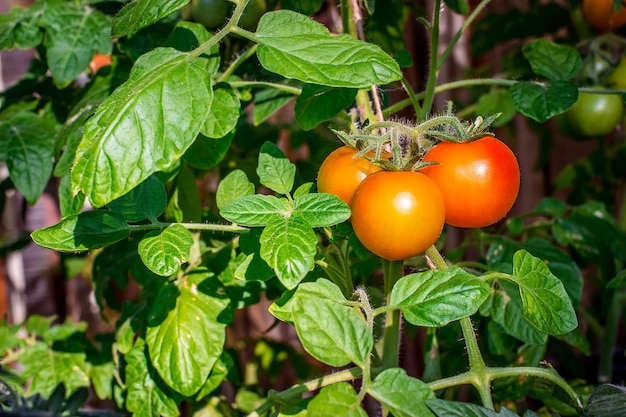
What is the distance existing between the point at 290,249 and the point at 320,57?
16 centimetres

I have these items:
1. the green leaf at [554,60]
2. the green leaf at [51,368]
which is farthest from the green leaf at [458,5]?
the green leaf at [51,368]

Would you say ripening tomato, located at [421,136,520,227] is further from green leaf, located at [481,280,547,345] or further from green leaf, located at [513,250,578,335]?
green leaf, located at [481,280,547,345]

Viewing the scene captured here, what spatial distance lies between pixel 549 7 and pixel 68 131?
1.01 meters

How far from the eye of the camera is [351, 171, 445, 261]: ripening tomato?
569 mm

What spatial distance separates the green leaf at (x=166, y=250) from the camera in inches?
23.3

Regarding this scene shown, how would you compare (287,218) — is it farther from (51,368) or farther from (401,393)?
(51,368)

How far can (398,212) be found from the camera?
57 centimetres

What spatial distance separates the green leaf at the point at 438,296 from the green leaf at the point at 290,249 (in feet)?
0.27

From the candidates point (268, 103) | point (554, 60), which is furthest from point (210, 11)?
point (554, 60)

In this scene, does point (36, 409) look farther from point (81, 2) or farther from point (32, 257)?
point (32, 257)

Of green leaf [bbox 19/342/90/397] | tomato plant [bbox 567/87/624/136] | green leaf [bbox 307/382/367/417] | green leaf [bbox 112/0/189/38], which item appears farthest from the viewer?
tomato plant [bbox 567/87/624/136]

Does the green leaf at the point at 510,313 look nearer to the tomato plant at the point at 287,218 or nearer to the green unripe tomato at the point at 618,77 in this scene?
the tomato plant at the point at 287,218

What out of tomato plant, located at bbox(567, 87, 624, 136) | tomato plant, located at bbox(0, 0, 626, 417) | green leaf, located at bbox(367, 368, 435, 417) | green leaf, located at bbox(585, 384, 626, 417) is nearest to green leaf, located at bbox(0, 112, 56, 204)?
tomato plant, located at bbox(0, 0, 626, 417)

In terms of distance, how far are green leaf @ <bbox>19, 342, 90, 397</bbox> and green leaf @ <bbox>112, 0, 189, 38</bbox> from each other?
2.03 ft
